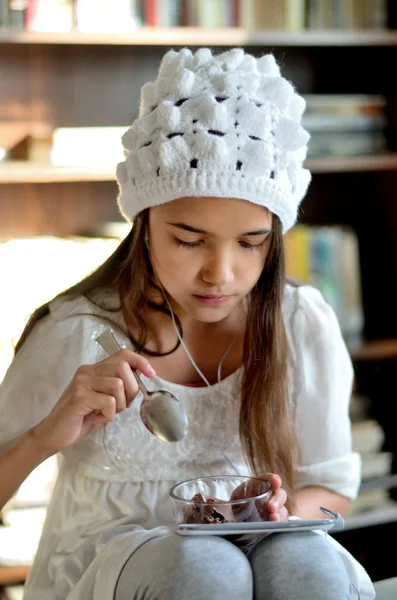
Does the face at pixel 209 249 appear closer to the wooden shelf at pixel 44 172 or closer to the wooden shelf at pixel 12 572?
the wooden shelf at pixel 44 172

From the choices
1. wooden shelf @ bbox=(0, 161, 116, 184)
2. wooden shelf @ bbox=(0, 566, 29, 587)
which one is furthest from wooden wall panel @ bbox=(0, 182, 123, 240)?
wooden shelf @ bbox=(0, 566, 29, 587)

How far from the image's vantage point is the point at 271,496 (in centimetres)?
112

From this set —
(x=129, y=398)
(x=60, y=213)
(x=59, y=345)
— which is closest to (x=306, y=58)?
(x=60, y=213)

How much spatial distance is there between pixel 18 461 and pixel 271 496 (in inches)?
13.6

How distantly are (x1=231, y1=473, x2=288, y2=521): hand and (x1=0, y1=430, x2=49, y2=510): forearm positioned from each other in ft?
0.85

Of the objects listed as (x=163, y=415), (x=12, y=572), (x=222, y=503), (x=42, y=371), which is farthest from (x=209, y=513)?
(x=12, y=572)

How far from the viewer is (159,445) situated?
138 centimetres

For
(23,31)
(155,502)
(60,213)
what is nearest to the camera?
(155,502)

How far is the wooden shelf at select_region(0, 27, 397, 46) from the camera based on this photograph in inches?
82.6

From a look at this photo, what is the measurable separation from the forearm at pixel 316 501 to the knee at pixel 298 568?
369 millimetres

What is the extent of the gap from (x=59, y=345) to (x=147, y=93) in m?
0.38

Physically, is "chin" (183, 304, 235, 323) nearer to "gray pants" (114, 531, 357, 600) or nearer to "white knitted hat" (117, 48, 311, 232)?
"white knitted hat" (117, 48, 311, 232)

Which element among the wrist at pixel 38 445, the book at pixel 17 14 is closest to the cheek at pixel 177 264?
the wrist at pixel 38 445

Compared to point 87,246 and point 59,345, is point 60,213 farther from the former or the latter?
point 59,345
